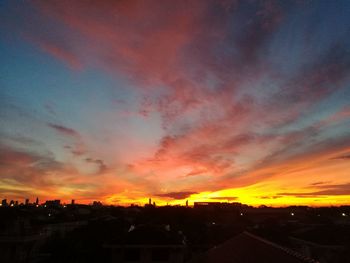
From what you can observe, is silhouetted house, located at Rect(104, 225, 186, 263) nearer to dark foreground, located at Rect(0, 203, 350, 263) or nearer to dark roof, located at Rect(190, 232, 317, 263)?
dark foreground, located at Rect(0, 203, 350, 263)

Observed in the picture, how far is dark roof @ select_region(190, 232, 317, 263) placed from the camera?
10578mm

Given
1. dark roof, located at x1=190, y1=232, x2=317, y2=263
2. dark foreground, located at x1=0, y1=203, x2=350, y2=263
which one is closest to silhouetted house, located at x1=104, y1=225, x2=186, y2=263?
dark foreground, located at x1=0, y1=203, x2=350, y2=263

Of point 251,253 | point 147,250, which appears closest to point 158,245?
point 147,250

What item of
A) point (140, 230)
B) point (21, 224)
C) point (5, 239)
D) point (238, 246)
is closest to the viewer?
point (238, 246)

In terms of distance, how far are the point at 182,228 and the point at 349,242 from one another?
28973 mm

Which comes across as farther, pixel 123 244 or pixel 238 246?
pixel 123 244

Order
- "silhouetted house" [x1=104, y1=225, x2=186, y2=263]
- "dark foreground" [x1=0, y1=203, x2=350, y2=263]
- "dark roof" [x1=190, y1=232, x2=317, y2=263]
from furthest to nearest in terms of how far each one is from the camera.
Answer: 1. "silhouetted house" [x1=104, y1=225, x2=186, y2=263]
2. "dark foreground" [x1=0, y1=203, x2=350, y2=263]
3. "dark roof" [x1=190, y1=232, x2=317, y2=263]

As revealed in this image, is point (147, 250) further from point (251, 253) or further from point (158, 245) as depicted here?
point (251, 253)

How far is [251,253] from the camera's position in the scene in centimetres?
1177

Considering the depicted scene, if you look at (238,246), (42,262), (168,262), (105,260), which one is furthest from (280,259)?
(42,262)

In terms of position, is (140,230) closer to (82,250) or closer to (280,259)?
(82,250)

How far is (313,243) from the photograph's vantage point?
34.8m

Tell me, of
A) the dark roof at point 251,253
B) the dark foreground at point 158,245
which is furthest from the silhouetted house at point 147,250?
the dark roof at point 251,253

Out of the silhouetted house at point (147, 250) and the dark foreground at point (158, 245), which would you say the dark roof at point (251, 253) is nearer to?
the dark foreground at point (158, 245)
